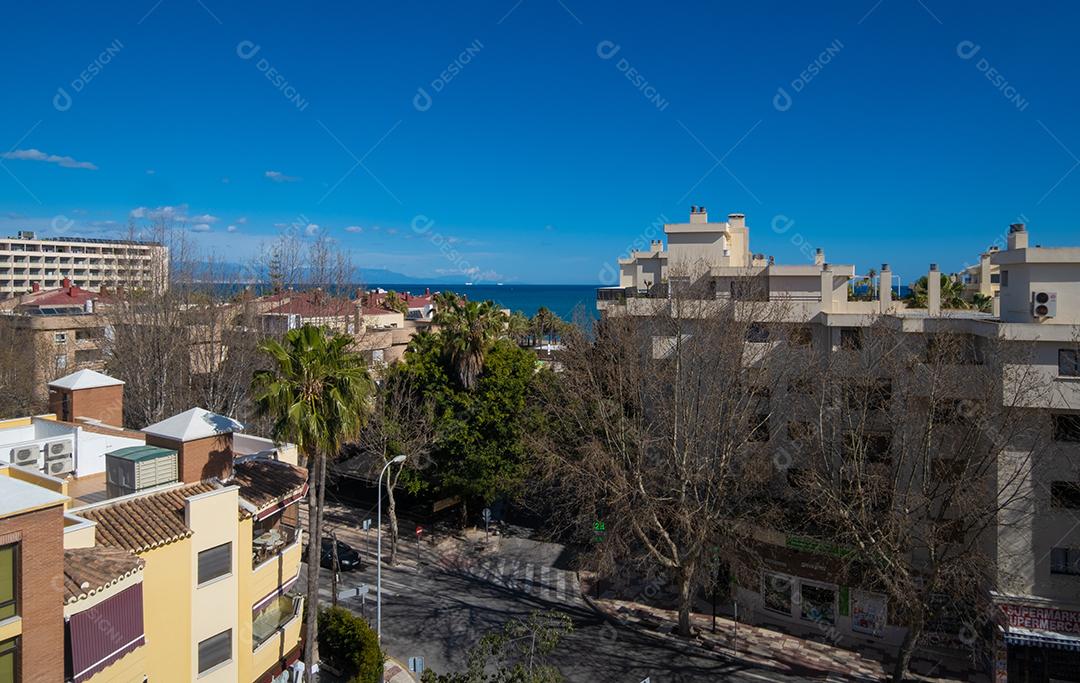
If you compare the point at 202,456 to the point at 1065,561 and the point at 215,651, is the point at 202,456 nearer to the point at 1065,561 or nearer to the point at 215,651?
the point at 215,651

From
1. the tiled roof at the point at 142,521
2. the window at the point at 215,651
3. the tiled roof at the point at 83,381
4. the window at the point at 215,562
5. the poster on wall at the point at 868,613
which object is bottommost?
the poster on wall at the point at 868,613

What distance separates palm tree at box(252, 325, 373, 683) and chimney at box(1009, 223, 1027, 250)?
21.7 m

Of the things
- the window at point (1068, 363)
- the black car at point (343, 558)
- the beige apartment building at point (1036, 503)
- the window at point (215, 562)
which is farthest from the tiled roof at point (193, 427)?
the window at point (1068, 363)

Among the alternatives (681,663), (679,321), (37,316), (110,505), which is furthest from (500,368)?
(37,316)

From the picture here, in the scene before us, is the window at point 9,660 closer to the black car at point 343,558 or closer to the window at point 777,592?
the black car at point 343,558

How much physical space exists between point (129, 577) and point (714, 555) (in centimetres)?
1966

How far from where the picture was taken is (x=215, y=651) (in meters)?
16.8

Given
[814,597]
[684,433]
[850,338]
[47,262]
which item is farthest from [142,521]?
[47,262]

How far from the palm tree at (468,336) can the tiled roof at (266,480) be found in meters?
14.0

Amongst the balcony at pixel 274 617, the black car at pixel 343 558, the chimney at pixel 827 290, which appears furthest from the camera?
the black car at pixel 343 558

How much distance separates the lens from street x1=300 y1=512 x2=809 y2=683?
22.9 metres

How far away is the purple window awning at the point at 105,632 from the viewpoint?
12.4 meters

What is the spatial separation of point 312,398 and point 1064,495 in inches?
890

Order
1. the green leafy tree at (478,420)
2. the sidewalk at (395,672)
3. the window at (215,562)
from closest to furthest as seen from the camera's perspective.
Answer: the window at (215,562)
the sidewalk at (395,672)
the green leafy tree at (478,420)
